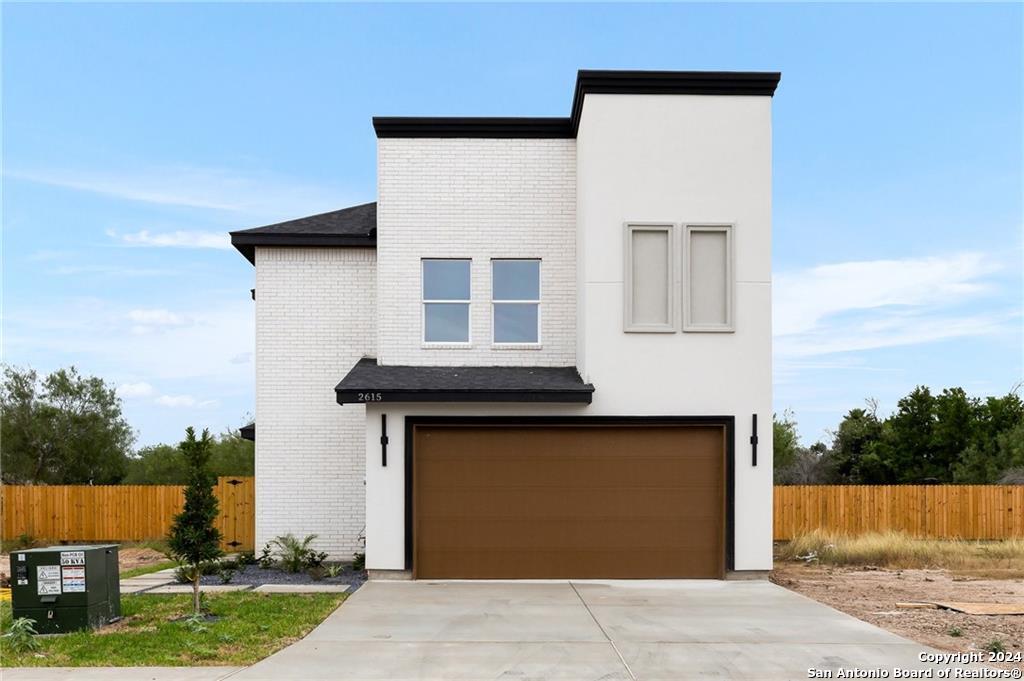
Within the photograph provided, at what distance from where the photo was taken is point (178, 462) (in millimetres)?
46188

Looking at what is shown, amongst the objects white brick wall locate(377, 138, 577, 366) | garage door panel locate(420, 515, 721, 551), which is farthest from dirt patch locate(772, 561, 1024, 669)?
white brick wall locate(377, 138, 577, 366)

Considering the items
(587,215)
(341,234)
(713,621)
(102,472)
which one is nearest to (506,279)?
(587,215)

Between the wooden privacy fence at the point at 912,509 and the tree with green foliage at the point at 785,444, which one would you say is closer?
the wooden privacy fence at the point at 912,509

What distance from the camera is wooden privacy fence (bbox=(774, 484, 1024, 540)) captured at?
84.0ft

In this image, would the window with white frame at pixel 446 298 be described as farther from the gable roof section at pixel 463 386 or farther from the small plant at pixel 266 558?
the small plant at pixel 266 558

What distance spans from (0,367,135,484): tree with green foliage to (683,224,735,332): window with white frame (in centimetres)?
3249

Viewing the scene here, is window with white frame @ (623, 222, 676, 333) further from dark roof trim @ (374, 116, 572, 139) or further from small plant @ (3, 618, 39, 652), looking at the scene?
small plant @ (3, 618, 39, 652)

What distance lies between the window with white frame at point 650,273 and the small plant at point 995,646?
6766 mm

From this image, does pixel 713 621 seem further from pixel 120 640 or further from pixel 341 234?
pixel 341 234

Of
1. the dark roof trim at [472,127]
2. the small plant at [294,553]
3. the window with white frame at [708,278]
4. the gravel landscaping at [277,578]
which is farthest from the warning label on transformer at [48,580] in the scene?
the window with white frame at [708,278]

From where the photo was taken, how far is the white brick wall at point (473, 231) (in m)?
17.1

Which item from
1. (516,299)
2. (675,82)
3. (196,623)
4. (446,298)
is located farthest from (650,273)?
(196,623)

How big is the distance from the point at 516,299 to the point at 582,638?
7.93 m

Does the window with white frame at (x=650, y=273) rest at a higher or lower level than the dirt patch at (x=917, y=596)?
higher
